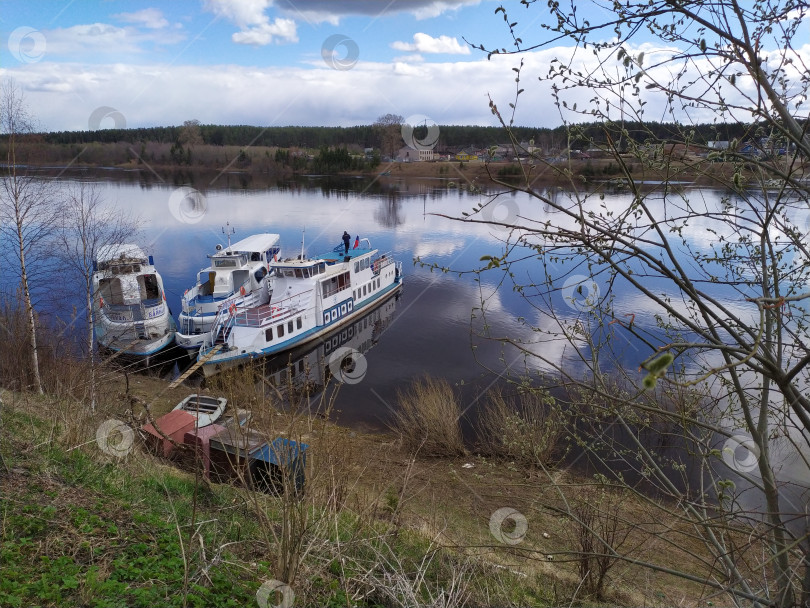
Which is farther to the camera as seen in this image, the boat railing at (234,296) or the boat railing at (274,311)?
the boat railing at (234,296)

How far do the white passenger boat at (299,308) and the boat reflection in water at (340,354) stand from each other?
388 millimetres

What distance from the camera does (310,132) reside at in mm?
122438

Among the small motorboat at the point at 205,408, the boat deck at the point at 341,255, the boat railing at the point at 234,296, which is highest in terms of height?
the boat deck at the point at 341,255

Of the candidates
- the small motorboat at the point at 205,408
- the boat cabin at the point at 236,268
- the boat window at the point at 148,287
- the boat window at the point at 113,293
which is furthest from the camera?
the boat cabin at the point at 236,268

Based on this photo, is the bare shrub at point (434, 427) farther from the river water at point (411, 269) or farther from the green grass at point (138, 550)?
the green grass at point (138, 550)

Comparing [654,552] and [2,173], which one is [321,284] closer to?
[2,173]

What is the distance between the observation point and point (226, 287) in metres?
24.7

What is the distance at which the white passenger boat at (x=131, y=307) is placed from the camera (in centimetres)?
2095

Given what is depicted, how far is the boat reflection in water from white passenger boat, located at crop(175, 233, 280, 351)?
3.20 meters

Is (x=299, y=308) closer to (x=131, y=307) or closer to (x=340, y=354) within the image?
(x=340, y=354)

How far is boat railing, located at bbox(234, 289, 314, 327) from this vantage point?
21.3 m

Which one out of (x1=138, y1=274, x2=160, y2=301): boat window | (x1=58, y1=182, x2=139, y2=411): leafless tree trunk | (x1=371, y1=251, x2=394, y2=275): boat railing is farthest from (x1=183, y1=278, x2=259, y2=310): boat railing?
(x1=371, y1=251, x2=394, y2=275): boat railing

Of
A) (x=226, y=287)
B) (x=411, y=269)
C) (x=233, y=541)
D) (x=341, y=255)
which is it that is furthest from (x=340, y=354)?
(x=233, y=541)

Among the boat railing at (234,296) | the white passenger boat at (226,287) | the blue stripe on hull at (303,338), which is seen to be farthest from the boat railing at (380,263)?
the boat railing at (234,296)
